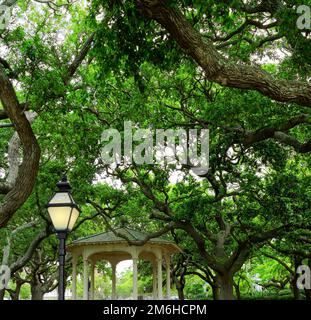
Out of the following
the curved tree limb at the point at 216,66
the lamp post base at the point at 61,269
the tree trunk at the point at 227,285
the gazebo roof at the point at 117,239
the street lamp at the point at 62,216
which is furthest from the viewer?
the gazebo roof at the point at 117,239

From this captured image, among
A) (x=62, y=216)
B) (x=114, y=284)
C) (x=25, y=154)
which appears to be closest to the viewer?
(x=62, y=216)

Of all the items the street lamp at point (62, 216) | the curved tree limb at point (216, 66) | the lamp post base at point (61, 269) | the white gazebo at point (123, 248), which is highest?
the curved tree limb at point (216, 66)

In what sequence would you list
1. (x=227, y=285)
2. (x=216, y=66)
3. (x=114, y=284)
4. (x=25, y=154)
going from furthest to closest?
(x=114, y=284), (x=227, y=285), (x=25, y=154), (x=216, y=66)

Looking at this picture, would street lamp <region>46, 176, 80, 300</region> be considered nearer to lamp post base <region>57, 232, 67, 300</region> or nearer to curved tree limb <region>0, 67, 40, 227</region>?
lamp post base <region>57, 232, 67, 300</region>

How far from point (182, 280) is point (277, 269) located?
5.88m

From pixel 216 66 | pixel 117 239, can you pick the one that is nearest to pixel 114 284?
pixel 117 239

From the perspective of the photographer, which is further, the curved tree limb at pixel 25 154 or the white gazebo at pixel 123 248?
the white gazebo at pixel 123 248

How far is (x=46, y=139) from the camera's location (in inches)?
706

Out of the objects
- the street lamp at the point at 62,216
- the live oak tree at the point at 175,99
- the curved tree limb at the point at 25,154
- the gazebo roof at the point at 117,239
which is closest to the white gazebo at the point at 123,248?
the gazebo roof at the point at 117,239

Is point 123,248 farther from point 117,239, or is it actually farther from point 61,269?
point 61,269

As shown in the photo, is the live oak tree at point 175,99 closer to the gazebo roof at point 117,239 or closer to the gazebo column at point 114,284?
the gazebo roof at point 117,239

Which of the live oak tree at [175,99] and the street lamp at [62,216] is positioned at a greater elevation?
the live oak tree at [175,99]

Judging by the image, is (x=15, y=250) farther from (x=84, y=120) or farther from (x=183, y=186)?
(x=84, y=120)

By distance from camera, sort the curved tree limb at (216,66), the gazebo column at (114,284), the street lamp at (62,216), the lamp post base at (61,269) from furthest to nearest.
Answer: the gazebo column at (114,284), the street lamp at (62,216), the lamp post base at (61,269), the curved tree limb at (216,66)
